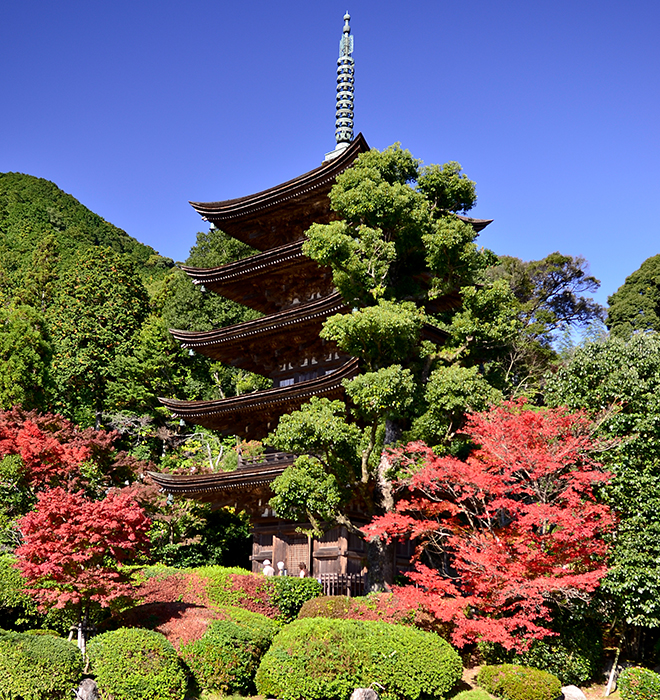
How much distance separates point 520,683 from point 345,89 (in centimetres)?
2660

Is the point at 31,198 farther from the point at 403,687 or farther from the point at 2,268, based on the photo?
the point at 403,687

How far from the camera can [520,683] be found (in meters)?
13.5

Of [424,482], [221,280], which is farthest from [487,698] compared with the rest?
[221,280]

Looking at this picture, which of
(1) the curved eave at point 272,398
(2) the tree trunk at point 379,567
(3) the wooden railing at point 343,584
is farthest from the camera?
(1) the curved eave at point 272,398

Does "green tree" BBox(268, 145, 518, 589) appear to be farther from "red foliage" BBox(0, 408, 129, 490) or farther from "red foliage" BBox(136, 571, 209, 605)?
"red foliage" BBox(0, 408, 129, 490)

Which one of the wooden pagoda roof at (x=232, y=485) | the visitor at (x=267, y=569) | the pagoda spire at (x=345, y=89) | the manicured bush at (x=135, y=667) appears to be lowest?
the manicured bush at (x=135, y=667)

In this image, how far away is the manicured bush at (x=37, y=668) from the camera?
11695mm

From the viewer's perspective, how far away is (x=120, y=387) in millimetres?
36125

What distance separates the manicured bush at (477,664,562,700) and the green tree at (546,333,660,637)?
2.11 meters

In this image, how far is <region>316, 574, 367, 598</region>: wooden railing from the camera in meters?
19.2

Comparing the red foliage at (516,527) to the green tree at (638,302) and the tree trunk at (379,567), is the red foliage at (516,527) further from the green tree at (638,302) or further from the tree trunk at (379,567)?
the green tree at (638,302)

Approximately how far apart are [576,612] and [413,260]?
34.6 feet

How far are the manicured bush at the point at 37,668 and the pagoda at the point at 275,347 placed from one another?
8406 millimetres

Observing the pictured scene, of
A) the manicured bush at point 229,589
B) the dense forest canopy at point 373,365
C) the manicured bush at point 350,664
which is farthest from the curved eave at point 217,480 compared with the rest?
the manicured bush at point 350,664
